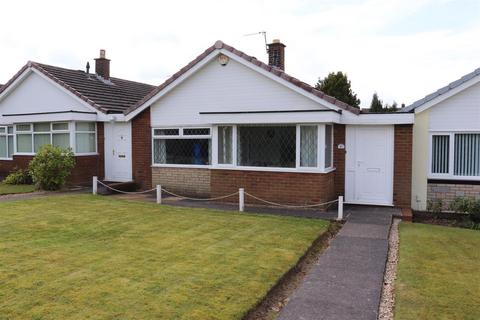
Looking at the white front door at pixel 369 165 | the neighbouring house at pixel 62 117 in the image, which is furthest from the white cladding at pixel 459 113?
the neighbouring house at pixel 62 117

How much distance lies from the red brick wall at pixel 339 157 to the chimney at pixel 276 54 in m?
4.32

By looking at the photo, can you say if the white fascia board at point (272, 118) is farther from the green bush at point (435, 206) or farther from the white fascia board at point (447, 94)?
the green bush at point (435, 206)

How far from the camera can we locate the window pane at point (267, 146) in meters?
12.5

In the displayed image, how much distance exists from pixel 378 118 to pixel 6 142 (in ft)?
53.5

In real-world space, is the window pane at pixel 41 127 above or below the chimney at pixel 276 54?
below

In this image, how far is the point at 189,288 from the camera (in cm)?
569

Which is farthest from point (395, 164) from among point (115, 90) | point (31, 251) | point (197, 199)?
point (115, 90)

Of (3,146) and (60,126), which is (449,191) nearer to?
(60,126)

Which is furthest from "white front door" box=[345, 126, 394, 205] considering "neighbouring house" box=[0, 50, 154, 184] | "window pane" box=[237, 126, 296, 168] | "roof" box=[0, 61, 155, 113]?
"roof" box=[0, 61, 155, 113]

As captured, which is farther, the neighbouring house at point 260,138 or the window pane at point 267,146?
the window pane at point 267,146

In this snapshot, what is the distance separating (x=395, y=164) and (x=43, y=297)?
32.4 feet

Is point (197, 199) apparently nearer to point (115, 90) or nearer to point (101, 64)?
point (115, 90)

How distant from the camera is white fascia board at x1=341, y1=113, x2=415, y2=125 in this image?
12056 millimetres

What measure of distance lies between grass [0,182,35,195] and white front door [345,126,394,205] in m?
10.8
